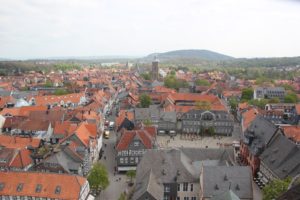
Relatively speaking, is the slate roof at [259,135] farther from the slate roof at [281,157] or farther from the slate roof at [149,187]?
the slate roof at [149,187]

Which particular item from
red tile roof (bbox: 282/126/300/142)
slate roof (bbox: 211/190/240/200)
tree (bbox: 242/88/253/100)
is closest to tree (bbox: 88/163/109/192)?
slate roof (bbox: 211/190/240/200)

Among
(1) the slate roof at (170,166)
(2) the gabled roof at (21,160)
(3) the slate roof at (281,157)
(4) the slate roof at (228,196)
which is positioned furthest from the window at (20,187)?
(3) the slate roof at (281,157)

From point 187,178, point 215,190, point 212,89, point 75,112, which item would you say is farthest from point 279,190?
point 212,89

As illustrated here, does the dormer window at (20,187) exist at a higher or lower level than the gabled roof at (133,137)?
lower

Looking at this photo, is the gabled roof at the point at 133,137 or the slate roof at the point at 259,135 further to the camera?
the gabled roof at the point at 133,137

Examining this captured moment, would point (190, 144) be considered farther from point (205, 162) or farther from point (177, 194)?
point (177, 194)

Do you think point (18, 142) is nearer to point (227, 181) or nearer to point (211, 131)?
point (227, 181)

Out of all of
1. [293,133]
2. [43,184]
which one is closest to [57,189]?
[43,184]
